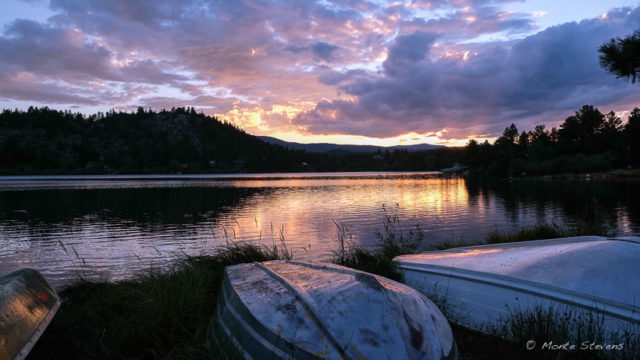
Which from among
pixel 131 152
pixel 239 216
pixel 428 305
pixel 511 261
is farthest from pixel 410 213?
pixel 131 152

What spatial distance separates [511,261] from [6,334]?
6.23 meters

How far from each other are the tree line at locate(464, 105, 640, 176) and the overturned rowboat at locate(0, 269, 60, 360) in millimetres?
101450

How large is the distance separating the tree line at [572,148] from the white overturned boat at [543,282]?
96.8 metres

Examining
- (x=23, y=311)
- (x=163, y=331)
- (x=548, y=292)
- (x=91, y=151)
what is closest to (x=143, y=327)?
(x=163, y=331)

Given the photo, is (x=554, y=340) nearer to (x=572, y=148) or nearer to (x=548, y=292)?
Answer: (x=548, y=292)

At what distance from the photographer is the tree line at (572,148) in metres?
83.3

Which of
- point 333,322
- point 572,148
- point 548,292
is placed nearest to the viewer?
point 333,322

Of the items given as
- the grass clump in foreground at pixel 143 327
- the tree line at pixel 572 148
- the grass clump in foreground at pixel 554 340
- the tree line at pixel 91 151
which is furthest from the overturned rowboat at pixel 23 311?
the tree line at pixel 91 151

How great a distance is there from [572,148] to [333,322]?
117035 mm

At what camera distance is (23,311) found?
4199 mm

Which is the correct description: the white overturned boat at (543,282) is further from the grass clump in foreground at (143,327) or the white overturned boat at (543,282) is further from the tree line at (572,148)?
the tree line at (572,148)

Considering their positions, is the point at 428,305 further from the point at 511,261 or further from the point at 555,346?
the point at 511,261

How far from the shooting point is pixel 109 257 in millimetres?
14008

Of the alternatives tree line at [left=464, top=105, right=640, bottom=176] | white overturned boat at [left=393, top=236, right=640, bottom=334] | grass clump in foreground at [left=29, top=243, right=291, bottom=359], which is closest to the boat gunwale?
white overturned boat at [left=393, top=236, right=640, bottom=334]
